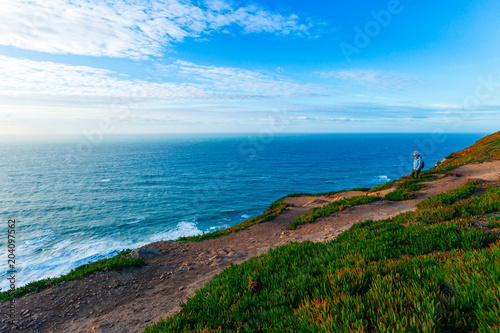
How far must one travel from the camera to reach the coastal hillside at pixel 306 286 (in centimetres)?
313

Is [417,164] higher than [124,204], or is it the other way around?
[417,164]

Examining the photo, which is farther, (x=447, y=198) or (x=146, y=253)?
(x=146, y=253)

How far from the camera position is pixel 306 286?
4.67 meters

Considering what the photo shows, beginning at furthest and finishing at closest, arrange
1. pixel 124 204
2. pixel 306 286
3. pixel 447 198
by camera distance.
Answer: pixel 124 204
pixel 447 198
pixel 306 286

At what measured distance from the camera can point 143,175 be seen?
78312 mm

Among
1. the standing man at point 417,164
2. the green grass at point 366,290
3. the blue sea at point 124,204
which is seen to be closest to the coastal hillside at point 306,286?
the green grass at point 366,290

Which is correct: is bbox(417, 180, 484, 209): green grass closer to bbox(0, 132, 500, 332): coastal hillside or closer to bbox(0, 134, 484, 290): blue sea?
bbox(0, 132, 500, 332): coastal hillside

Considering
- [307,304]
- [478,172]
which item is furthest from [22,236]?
[478,172]

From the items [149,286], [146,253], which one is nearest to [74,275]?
[146,253]

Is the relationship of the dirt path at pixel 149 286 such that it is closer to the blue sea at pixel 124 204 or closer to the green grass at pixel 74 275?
the green grass at pixel 74 275

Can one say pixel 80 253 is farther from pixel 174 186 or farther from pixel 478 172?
pixel 478 172

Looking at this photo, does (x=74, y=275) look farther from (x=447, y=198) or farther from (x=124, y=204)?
(x=124, y=204)

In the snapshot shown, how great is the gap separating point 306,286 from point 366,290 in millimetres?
1154

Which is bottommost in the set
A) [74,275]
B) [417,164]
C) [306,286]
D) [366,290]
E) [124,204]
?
[124,204]
